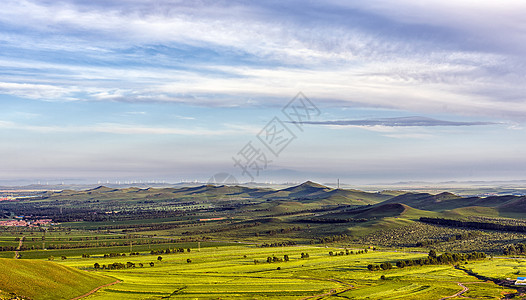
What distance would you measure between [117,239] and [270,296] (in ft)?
409

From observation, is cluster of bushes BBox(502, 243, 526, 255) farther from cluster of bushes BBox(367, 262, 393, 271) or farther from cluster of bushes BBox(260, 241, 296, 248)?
cluster of bushes BBox(260, 241, 296, 248)

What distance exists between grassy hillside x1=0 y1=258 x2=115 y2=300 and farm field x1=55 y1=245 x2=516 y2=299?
13.1 ft

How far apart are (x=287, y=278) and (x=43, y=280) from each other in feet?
145

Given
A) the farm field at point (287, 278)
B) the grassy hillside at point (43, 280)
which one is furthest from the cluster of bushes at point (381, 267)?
the grassy hillside at point (43, 280)

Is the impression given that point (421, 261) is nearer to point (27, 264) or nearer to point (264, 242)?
point (264, 242)

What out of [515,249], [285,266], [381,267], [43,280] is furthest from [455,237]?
[43,280]

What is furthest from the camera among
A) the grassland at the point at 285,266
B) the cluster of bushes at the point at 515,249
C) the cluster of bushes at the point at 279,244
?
the cluster of bushes at the point at 279,244

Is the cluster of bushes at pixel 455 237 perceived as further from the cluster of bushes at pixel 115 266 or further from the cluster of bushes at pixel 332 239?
the cluster of bushes at pixel 115 266

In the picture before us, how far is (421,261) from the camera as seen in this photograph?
12038 centimetres

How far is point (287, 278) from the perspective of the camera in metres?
103

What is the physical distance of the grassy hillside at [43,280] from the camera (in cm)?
7762

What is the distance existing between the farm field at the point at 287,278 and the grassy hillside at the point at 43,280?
3997mm

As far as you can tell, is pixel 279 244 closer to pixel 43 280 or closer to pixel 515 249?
pixel 515 249

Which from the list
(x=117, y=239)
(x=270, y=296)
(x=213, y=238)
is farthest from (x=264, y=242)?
(x=270, y=296)
